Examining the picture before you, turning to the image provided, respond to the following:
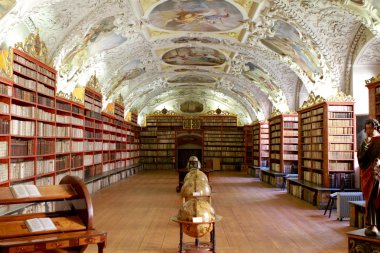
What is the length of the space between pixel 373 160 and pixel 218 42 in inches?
432

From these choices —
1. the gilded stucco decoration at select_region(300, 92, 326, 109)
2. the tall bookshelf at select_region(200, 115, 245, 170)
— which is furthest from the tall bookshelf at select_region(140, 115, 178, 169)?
the gilded stucco decoration at select_region(300, 92, 326, 109)

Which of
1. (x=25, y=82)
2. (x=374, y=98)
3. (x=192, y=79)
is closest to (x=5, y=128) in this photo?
(x=25, y=82)

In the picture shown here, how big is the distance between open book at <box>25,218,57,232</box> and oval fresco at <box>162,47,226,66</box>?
1351cm

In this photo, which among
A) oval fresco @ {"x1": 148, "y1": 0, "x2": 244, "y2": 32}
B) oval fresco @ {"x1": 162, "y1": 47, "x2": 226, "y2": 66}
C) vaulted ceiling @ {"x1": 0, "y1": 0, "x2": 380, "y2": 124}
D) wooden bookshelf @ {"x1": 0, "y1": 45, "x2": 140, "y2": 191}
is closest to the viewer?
wooden bookshelf @ {"x1": 0, "y1": 45, "x2": 140, "y2": 191}

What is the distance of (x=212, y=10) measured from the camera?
1223 cm

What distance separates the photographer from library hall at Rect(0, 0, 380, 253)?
5.96 meters

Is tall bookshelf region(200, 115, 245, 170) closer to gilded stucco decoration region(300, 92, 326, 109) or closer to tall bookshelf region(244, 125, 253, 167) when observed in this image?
tall bookshelf region(244, 125, 253, 167)

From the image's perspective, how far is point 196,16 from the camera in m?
12.9

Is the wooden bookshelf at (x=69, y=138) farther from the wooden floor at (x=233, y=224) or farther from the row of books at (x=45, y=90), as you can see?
the wooden floor at (x=233, y=224)

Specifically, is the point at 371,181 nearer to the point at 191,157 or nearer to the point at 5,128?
the point at 5,128

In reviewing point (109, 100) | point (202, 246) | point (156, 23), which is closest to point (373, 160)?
point (202, 246)

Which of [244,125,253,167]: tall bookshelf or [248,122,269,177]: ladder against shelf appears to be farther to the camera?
[244,125,253,167]: tall bookshelf

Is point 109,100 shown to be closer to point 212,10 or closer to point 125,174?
point 125,174

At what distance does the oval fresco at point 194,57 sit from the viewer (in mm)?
17564
